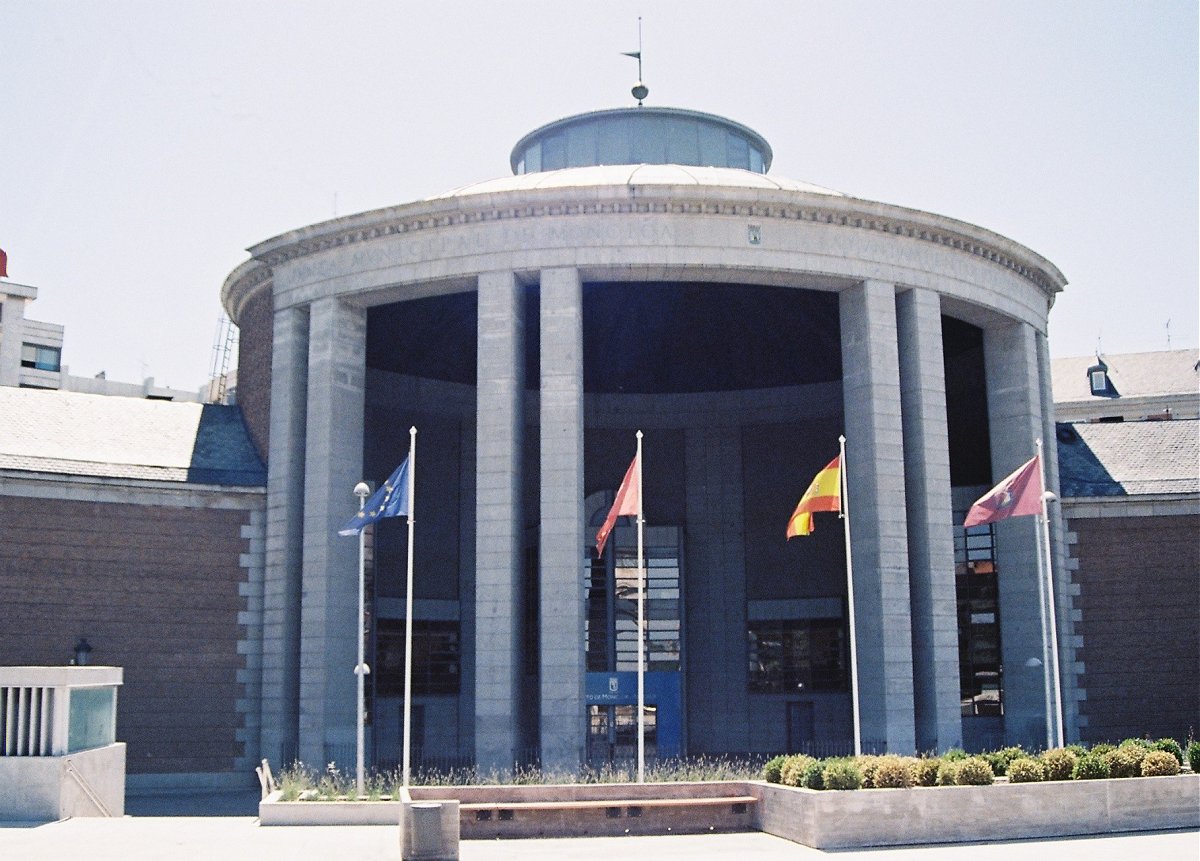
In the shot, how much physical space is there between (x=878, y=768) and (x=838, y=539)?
24404mm

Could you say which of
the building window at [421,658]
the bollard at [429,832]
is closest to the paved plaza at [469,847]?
the bollard at [429,832]

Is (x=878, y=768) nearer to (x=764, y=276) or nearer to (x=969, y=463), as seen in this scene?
(x=764, y=276)

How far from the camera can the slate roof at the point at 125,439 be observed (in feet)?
121

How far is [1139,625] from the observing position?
136 feet

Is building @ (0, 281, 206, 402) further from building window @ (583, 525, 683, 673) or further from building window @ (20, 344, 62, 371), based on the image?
building window @ (583, 525, 683, 673)

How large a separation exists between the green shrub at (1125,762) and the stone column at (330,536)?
19.8m

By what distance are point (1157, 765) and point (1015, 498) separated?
6480mm

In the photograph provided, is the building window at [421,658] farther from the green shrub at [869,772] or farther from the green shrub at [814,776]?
the green shrub at [869,772]

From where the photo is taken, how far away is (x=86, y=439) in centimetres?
3847

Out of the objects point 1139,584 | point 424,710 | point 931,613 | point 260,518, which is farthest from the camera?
point 424,710

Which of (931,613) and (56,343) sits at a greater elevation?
(56,343)

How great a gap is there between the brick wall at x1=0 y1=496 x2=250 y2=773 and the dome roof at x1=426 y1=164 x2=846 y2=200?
12360 mm

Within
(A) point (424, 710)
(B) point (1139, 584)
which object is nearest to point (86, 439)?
(A) point (424, 710)

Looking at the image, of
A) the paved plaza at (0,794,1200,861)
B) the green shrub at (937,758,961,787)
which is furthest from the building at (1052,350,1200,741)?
the green shrub at (937,758,961,787)
